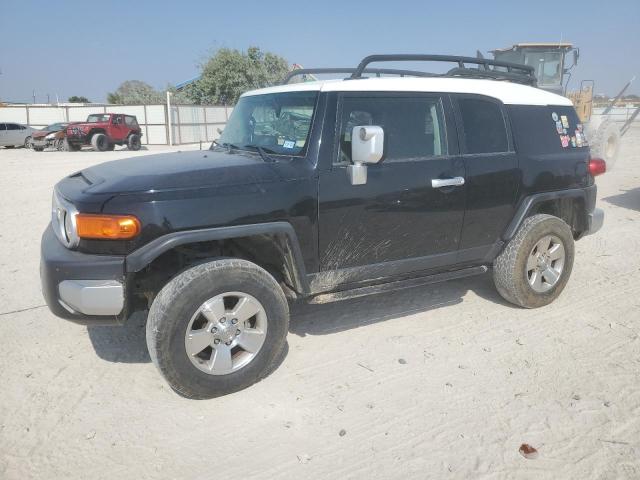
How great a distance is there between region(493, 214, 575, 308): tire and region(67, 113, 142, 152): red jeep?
21169 millimetres

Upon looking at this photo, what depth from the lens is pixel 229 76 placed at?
4228 centimetres

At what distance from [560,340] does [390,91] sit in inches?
90.3

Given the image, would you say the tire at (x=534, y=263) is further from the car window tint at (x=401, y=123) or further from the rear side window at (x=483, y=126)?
the car window tint at (x=401, y=123)

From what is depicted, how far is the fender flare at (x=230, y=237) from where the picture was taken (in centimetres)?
285

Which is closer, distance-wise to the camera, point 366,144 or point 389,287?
point 366,144

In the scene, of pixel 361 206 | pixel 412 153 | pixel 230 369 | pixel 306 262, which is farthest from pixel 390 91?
pixel 230 369

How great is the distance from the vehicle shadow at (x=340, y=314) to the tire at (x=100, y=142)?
19756mm

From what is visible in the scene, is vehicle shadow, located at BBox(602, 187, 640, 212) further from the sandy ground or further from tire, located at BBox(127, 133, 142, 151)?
tire, located at BBox(127, 133, 142, 151)

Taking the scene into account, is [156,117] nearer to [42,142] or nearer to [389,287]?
[42,142]

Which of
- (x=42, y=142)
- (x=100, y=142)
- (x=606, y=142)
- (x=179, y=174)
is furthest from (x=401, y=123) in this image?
(x=42, y=142)

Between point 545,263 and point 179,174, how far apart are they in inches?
127

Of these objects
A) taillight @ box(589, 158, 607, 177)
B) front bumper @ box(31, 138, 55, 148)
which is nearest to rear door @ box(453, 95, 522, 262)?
taillight @ box(589, 158, 607, 177)

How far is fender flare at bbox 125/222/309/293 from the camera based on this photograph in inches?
112

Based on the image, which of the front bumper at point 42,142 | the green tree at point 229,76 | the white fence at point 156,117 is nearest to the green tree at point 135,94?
the green tree at point 229,76
